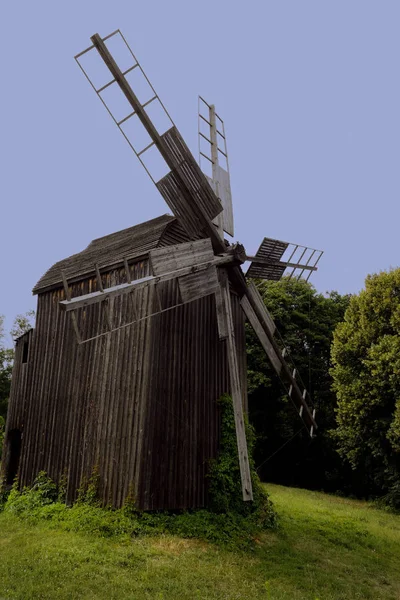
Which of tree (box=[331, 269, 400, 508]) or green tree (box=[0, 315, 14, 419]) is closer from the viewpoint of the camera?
tree (box=[331, 269, 400, 508])

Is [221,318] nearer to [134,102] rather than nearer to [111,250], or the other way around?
[111,250]

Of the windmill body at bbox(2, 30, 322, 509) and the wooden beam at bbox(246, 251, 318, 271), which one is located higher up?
the wooden beam at bbox(246, 251, 318, 271)

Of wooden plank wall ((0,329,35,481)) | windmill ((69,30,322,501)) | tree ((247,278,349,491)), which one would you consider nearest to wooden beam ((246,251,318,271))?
windmill ((69,30,322,501))

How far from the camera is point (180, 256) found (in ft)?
39.9

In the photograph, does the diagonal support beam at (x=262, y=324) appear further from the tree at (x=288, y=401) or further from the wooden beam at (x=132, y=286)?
the tree at (x=288, y=401)

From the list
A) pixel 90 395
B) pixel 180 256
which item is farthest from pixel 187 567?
pixel 180 256

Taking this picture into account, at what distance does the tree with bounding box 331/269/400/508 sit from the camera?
2144cm

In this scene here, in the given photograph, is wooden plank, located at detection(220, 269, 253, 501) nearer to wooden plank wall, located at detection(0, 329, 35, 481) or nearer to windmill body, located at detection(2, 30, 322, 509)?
windmill body, located at detection(2, 30, 322, 509)

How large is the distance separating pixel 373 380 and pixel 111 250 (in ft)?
40.8

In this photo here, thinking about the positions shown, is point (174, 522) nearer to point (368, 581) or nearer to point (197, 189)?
point (368, 581)

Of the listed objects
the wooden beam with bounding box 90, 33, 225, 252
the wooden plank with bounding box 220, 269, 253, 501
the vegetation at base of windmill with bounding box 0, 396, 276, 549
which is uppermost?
the wooden beam with bounding box 90, 33, 225, 252

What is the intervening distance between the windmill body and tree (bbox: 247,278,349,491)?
13585mm

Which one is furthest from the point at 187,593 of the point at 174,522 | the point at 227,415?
the point at 227,415

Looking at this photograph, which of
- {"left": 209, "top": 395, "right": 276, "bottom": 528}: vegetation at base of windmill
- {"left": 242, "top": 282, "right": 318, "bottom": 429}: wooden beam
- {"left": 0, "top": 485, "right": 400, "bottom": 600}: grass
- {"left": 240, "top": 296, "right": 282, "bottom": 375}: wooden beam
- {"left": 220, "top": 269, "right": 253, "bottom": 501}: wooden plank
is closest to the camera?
{"left": 0, "top": 485, "right": 400, "bottom": 600}: grass
